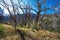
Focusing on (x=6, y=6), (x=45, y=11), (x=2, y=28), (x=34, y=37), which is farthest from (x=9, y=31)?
(x=45, y=11)

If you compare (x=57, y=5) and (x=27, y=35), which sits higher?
(x=57, y=5)

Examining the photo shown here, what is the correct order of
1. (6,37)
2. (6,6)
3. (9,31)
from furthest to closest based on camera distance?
(6,6) → (9,31) → (6,37)

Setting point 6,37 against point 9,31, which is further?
point 9,31

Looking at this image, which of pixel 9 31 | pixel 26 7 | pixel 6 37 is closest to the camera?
pixel 6 37

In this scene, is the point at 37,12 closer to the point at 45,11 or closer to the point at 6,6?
the point at 45,11

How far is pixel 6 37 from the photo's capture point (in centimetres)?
1195

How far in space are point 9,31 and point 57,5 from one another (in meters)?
7.80

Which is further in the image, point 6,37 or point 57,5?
point 57,5

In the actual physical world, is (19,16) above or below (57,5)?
below

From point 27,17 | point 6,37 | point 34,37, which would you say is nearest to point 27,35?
point 34,37

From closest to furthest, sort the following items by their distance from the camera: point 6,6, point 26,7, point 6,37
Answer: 1. point 6,37
2. point 6,6
3. point 26,7

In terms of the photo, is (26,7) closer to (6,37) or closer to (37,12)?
(37,12)

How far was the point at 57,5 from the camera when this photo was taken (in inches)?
748

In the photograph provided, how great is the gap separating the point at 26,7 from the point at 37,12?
144cm
